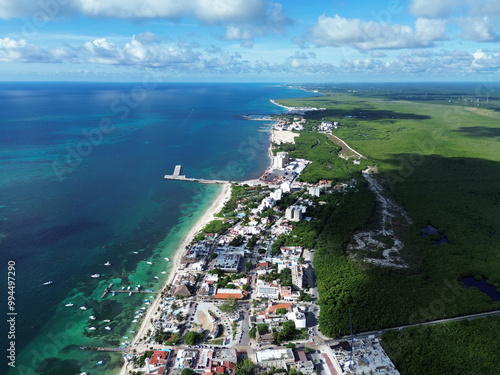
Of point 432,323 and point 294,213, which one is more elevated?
point 294,213

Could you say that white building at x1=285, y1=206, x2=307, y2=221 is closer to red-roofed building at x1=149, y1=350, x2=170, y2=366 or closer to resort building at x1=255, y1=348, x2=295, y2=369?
resort building at x1=255, y1=348, x2=295, y2=369

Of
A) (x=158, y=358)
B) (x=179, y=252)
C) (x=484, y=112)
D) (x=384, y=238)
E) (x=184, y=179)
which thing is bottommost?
(x=158, y=358)

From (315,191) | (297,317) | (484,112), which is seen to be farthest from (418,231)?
(484,112)

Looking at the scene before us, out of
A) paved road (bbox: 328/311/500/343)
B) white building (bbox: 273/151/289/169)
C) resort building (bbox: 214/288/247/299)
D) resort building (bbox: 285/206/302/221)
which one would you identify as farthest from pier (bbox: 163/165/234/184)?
paved road (bbox: 328/311/500/343)

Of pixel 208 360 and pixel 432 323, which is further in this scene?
pixel 432 323

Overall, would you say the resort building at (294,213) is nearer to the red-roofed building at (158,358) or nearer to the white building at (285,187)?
the white building at (285,187)

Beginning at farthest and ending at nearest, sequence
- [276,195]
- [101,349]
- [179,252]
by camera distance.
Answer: [276,195]
[179,252]
[101,349]

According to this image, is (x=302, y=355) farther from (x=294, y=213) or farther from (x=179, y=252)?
(x=294, y=213)

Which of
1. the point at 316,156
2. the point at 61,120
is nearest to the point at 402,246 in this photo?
the point at 316,156
